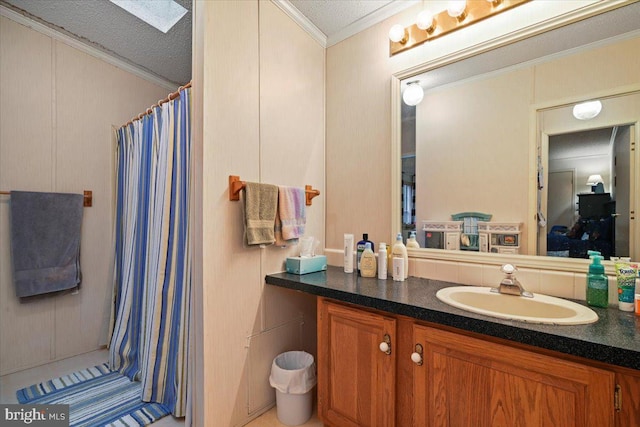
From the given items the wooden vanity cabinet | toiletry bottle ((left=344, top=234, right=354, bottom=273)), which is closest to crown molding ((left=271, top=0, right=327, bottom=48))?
toiletry bottle ((left=344, top=234, right=354, bottom=273))

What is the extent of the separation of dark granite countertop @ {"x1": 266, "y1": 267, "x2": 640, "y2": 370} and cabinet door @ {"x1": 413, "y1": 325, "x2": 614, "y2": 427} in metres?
0.07

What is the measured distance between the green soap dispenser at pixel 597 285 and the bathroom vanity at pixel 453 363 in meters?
0.04

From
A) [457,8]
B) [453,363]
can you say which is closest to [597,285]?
[453,363]

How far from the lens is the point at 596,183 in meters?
1.15

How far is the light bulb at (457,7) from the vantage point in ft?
4.55

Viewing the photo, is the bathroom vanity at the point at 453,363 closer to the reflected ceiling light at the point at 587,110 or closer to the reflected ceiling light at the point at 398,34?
the reflected ceiling light at the point at 587,110

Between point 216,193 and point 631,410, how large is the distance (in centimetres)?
160

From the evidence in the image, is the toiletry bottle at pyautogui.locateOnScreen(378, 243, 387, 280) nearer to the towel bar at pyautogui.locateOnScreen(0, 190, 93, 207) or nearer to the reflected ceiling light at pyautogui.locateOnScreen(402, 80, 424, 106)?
the reflected ceiling light at pyautogui.locateOnScreen(402, 80, 424, 106)

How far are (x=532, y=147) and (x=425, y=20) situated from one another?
84 cm

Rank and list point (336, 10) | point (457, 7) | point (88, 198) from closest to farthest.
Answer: point (457, 7) → point (336, 10) → point (88, 198)

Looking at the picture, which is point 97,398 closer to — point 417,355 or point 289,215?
point 289,215

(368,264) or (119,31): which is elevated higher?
(119,31)

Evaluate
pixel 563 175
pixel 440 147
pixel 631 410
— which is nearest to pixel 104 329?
pixel 440 147

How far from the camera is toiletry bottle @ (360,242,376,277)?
1.55 meters
